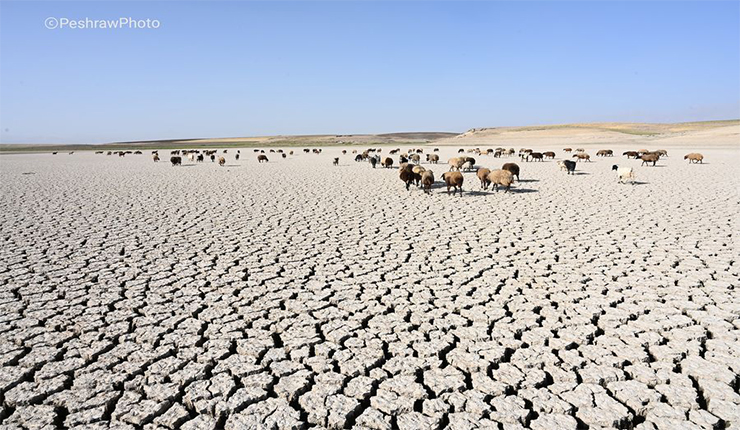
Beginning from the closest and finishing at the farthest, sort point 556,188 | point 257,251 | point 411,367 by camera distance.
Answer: point 411,367 < point 257,251 < point 556,188

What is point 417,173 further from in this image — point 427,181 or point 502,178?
point 502,178

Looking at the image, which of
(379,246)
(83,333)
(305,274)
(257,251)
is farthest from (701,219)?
(83,333)

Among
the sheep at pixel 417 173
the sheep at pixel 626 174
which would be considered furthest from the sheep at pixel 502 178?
the sheep at pixel 626 174

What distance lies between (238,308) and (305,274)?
1.48m

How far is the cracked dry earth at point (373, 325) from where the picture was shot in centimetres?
331

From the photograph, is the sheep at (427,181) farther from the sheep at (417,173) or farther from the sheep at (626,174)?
the sheep at (626,174)

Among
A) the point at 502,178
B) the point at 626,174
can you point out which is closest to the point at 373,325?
the point at 502,178

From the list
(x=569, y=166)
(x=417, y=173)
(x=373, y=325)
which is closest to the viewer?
(x=373, y=325)

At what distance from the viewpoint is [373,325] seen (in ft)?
15.5

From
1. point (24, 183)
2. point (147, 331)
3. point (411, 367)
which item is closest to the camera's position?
point (411, 367)

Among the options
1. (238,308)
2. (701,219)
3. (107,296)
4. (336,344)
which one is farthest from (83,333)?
(701,219)

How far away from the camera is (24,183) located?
20781mm

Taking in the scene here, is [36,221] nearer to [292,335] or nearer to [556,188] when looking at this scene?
[292,335]

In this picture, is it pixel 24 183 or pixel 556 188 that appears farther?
pixel 24 183
